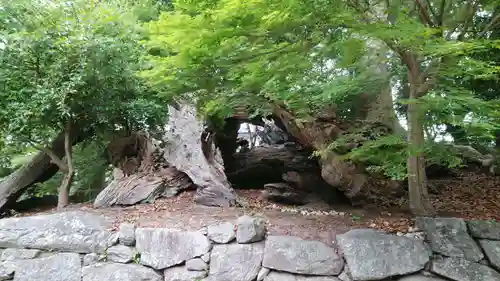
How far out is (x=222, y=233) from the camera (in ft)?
11.9

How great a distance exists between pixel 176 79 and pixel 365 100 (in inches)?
114

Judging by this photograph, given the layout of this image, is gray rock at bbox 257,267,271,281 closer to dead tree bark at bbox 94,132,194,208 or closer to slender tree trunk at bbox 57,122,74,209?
dead tree bark at bbox 94,132,194,208

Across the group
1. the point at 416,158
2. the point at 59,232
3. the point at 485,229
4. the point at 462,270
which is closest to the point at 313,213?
the point at 416,158

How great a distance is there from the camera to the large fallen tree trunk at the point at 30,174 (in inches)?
204

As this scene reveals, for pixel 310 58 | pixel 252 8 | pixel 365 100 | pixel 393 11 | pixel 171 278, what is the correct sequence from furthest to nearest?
pixel 365 100 < pixel 171 278 < pixel 310 58 < pixel 393 11 < pixel 252 8

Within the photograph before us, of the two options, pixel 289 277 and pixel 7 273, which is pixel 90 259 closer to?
pixel 7 273

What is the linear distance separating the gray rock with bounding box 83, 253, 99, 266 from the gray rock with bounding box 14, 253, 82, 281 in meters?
0.06

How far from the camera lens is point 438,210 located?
410cm

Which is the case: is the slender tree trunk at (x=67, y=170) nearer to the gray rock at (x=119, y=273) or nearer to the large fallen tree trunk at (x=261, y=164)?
the gray rock at (x=119, y=273)

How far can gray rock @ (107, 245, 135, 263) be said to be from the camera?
3.73 meters

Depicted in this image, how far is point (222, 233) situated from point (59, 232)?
191 centimetres

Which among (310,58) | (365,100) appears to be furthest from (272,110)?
(365,100)

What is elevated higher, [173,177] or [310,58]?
[310,58]

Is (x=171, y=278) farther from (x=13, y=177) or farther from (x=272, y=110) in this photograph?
(x=13, y=177)
